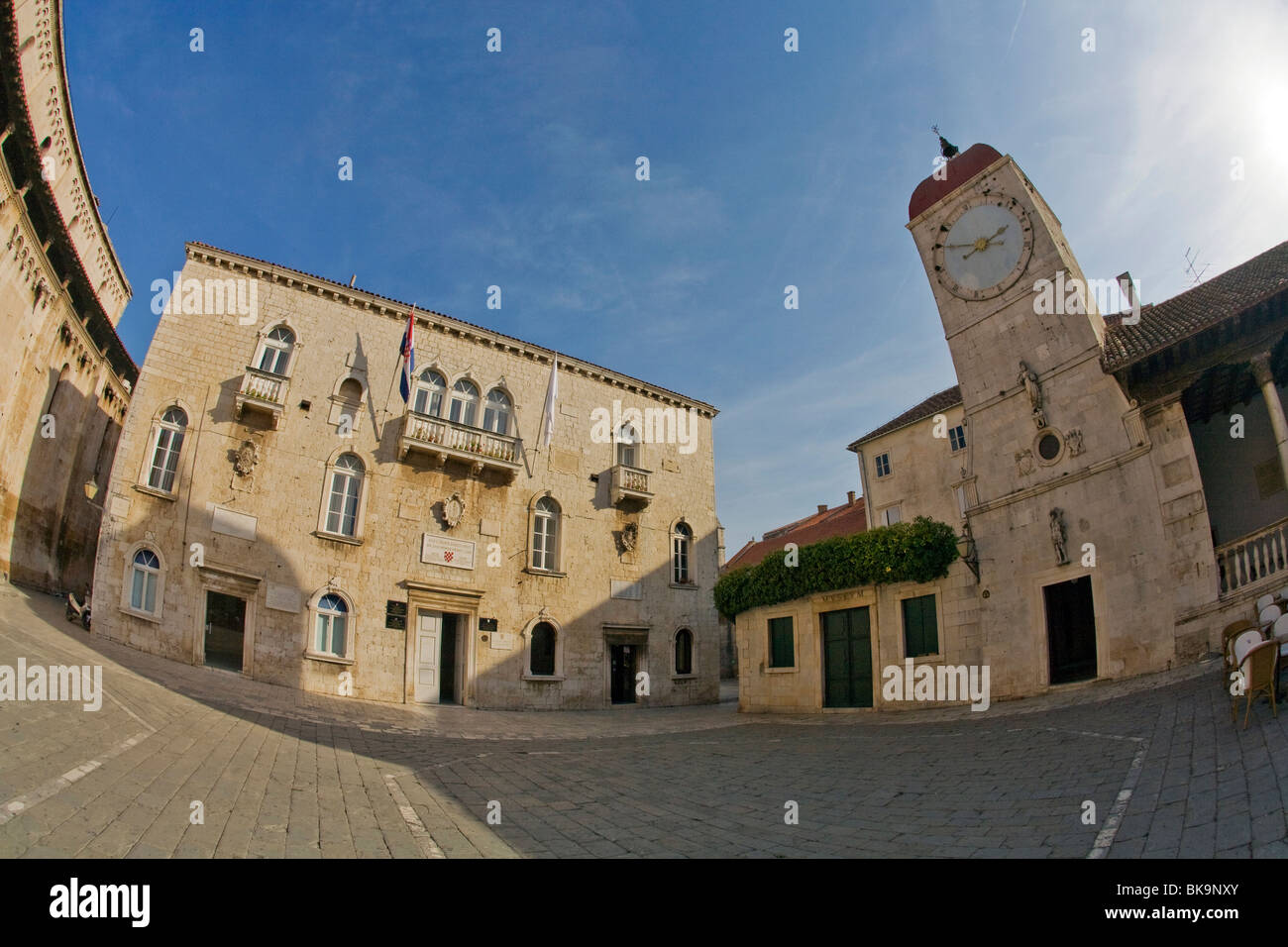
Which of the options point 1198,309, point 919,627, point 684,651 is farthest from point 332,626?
point 1198,309

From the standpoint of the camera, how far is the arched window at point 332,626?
63.5 feet

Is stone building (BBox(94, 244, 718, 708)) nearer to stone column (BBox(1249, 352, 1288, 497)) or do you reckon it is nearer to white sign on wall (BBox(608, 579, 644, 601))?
white sign on wall (BBox(608, 579, 644, 601))

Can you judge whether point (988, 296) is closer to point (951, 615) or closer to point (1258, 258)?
point (1258, 258)

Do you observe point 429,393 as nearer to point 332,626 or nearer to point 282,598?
point 282,598

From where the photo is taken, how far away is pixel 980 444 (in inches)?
648

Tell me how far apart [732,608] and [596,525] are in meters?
6.86

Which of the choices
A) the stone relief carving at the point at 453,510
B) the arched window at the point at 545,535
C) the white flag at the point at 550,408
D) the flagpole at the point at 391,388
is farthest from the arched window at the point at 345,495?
the white flag at the point at 550,408

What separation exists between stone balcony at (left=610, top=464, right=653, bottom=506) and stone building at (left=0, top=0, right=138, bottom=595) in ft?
63.5

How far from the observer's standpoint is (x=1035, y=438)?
1531 cm

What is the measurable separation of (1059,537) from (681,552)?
15.7 m

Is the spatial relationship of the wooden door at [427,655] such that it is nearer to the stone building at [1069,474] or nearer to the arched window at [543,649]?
the arched window at [543,649]

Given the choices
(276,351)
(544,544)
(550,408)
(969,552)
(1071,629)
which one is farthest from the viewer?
(550,408)

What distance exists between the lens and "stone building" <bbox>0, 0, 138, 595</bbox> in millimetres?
18812
